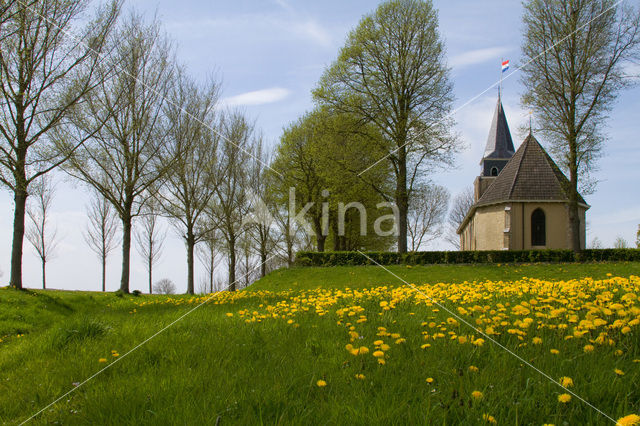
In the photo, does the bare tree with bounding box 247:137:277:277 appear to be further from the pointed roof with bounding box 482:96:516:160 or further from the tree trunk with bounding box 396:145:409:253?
the pointed roof with bounding box 482:96:516:160

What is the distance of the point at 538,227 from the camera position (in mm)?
33031

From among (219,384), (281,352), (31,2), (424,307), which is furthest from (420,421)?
(31,2)

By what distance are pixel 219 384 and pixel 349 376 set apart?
3.45 ft

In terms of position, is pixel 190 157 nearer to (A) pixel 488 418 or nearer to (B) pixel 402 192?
(B) pixel 402 192

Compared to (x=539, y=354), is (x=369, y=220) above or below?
above

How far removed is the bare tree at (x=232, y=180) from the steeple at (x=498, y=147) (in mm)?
33968

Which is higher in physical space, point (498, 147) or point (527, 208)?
point (498, 147)

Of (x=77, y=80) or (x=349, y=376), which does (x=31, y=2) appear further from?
(x=349, y=376)

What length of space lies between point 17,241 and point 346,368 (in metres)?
15.4

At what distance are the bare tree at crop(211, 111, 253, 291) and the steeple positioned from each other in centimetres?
3397

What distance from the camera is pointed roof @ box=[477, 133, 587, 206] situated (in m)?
32.9

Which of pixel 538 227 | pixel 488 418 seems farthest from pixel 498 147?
pixel 488 418

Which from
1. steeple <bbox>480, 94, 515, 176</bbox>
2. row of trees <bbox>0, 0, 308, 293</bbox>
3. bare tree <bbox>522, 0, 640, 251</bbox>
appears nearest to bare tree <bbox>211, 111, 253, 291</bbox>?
row of trees <bbox>0, 0, 308, 293</bbox>

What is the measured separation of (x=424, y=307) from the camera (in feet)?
19.8
